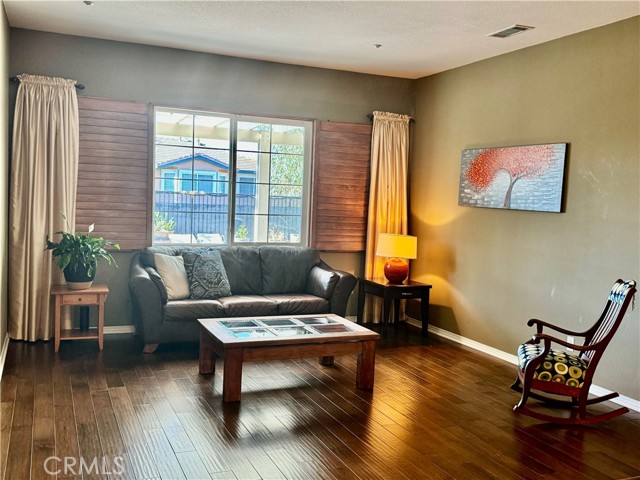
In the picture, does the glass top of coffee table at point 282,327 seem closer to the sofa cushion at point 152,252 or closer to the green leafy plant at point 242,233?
the sofa cushion at point 152,252

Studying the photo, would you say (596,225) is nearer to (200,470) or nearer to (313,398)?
(313,398)

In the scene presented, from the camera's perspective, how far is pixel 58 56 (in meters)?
5.43

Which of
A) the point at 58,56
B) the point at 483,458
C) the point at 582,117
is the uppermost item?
the point at 58,56

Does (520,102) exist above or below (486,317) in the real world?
above

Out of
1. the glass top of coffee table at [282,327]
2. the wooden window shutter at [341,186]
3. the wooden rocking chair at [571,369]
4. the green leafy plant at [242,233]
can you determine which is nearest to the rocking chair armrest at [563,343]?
the wooden rocking chair at [571,369]

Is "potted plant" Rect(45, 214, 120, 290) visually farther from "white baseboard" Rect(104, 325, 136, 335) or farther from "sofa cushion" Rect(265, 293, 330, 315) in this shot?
"sofa cushion" Rect(265, 293, 330, 315)

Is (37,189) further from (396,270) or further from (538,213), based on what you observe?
(538,213)

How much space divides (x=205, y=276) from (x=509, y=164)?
2.89 m

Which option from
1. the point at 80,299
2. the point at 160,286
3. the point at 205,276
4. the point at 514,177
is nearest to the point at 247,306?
the point at 205,276

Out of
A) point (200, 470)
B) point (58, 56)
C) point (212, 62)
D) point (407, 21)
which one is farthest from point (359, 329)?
point (58, 56)

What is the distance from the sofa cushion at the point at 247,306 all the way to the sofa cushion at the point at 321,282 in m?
0.55

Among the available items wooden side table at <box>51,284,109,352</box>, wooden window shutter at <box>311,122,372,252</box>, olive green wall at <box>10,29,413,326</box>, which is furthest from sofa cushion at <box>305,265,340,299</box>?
wooden side table at <box>51,284,109,352</box>

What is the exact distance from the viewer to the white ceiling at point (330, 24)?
4309 mm

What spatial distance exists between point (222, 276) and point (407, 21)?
273 cm
